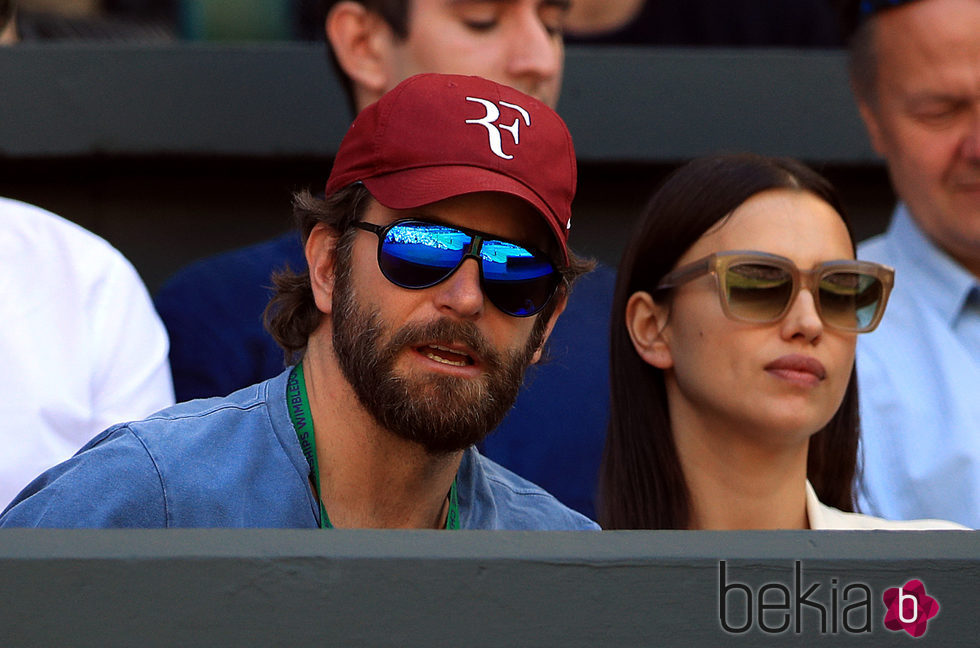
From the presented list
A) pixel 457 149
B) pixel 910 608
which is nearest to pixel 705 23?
pixel 457 149

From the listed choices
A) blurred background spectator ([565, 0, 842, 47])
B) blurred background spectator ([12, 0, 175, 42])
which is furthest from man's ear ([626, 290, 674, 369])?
blurred background spectator ([12, 0, 175, 42])

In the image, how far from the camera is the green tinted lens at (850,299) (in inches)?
88.1

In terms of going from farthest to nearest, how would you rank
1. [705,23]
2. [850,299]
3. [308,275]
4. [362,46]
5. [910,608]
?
1. [705,23]
2. [362,46]
3. [850,299]
4. [308,275]
5. [910,608]

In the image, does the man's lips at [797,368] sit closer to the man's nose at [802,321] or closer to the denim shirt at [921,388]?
the man's nose at [802,321]

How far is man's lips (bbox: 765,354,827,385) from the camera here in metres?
2.20

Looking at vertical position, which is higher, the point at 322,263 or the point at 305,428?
the point at 322,263

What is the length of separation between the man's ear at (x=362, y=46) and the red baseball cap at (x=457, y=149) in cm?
115

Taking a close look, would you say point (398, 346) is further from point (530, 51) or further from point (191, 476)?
point (530, 51)

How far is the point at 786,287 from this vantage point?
2.21 m

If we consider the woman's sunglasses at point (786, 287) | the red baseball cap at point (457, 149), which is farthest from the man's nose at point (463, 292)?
the woman's sunglasses at point (786, 287)

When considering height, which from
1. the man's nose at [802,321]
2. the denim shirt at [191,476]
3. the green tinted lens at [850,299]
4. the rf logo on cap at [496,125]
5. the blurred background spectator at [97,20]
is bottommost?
the denim shirt at [191,476]

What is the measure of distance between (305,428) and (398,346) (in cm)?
19

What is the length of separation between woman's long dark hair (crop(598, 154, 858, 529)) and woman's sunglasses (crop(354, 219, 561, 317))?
0.60 meters

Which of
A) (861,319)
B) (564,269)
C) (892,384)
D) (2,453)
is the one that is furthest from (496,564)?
(892,384)
